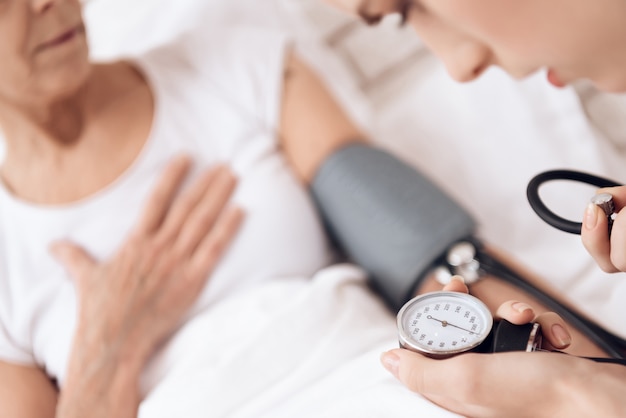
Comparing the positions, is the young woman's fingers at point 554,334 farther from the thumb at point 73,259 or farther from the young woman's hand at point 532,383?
the thumb at point 73,259

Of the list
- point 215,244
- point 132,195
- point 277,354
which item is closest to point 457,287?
point 277,354

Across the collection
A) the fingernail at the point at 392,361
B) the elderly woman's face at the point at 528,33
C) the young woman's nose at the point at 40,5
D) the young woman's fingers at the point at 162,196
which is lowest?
the young woman's fingers at the point at 162,196

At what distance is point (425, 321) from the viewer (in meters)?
0.49

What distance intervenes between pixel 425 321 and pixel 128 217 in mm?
547

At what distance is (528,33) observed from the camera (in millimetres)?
408

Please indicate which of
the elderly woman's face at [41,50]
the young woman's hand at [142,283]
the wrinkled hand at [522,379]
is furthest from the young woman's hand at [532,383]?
the elderly woman's face at [41,50]

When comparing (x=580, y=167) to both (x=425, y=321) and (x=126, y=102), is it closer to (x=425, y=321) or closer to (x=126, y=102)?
(x=425, y=321)

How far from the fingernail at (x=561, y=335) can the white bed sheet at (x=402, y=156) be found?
0.08 m

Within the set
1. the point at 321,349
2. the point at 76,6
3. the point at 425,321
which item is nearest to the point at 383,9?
the point at 425,321

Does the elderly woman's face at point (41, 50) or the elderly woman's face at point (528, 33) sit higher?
the elderly woman's face at point (528, 33)

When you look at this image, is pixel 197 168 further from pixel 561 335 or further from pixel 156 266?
pixel 561 335

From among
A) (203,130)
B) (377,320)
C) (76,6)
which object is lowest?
(377,320)

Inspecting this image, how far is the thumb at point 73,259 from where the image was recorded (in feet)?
2.90

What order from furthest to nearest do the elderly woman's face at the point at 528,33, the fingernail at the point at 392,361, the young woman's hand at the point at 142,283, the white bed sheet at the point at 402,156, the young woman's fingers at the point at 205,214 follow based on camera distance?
the young woman's fingers at the point at 205,214 < the young woman's hand at the point at 142,283 < the white bed sheet at the point at 402,156 < the fingernail at the point at 392,361 < the elderly woman's face at the point at 528,33
